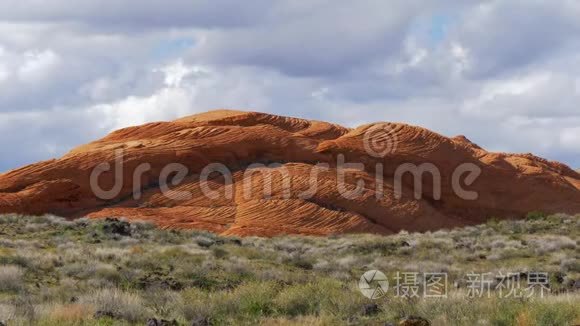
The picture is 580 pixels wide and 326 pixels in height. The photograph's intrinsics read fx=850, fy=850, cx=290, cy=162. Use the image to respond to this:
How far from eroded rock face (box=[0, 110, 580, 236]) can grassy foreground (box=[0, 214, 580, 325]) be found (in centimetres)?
701

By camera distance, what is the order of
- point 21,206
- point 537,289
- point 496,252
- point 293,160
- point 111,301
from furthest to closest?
point 293,160 → point 21,206 → point 496,252 → point 537,289 → point 111,301

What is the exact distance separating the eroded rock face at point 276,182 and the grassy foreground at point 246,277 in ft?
23.0

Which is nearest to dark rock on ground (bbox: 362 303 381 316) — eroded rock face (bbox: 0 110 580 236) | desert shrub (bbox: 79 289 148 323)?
desert shrub (bbox: 79 289 148 323)

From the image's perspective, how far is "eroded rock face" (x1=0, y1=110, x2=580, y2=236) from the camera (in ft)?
141

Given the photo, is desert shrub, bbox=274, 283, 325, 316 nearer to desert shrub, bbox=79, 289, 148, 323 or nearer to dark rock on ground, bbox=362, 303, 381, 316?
dark rock on ground, bbox=362, 303, 381, 316

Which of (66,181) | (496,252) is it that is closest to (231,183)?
(66,181)

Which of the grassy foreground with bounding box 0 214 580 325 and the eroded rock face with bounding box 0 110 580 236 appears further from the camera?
the eroded rock face with bounding box 0 110 580 236

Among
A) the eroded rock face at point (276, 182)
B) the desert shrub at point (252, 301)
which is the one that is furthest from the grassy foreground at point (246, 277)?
the eroded rock face at point (276, 182)

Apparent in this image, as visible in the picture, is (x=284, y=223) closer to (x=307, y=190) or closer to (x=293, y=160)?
(x=307, y=190)

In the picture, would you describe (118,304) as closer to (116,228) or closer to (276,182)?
(116,228)

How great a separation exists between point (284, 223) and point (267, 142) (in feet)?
24.6

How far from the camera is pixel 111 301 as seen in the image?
12.5 m

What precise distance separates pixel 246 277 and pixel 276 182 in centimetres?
2605

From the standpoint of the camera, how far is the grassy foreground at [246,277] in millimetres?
11586
